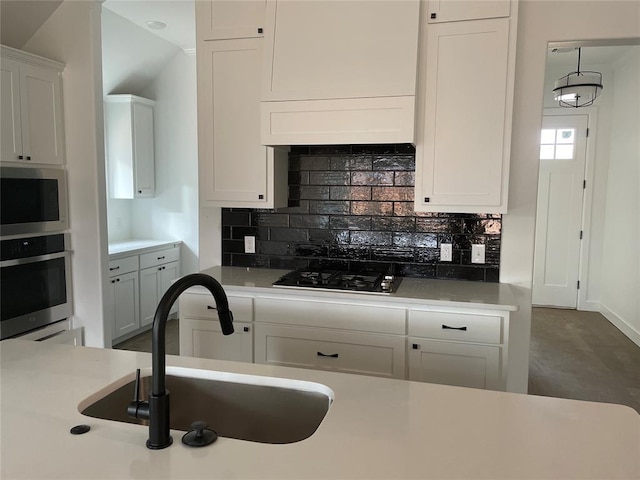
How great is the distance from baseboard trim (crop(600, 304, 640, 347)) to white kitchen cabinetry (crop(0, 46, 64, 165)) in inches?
203

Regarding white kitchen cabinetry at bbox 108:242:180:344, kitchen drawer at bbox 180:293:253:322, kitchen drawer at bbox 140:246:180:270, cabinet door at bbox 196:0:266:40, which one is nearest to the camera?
kitchen drawer at bbox 180:293:253:322

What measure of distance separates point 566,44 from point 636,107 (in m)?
2.79

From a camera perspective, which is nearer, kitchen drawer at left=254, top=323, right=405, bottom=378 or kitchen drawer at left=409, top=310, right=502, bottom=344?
kitchen drawer at left=409, top=310, right=502, bottom=344

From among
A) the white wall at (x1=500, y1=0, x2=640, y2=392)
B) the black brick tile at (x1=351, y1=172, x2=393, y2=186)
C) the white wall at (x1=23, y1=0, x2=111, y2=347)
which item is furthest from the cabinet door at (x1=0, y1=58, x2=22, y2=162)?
the white wall at (x1=500, y1=0, x2=640, y2=392)

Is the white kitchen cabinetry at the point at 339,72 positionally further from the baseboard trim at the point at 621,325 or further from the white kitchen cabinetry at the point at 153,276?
the baseboard trim at the point at 621,325

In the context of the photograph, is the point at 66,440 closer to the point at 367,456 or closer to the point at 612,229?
the point at 367,456

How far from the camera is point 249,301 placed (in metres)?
2.71

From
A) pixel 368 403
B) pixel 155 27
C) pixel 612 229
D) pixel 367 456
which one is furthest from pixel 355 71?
pixel 612 229

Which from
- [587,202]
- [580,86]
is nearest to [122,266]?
[580,86]

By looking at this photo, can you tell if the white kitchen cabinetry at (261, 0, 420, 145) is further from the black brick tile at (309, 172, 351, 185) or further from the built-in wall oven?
the built-in wall oven

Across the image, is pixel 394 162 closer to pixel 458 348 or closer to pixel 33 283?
pixel 458 348

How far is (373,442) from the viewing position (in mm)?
1047

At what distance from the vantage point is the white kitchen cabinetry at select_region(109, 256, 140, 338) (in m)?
4.10

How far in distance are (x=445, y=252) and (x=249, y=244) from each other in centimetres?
128
